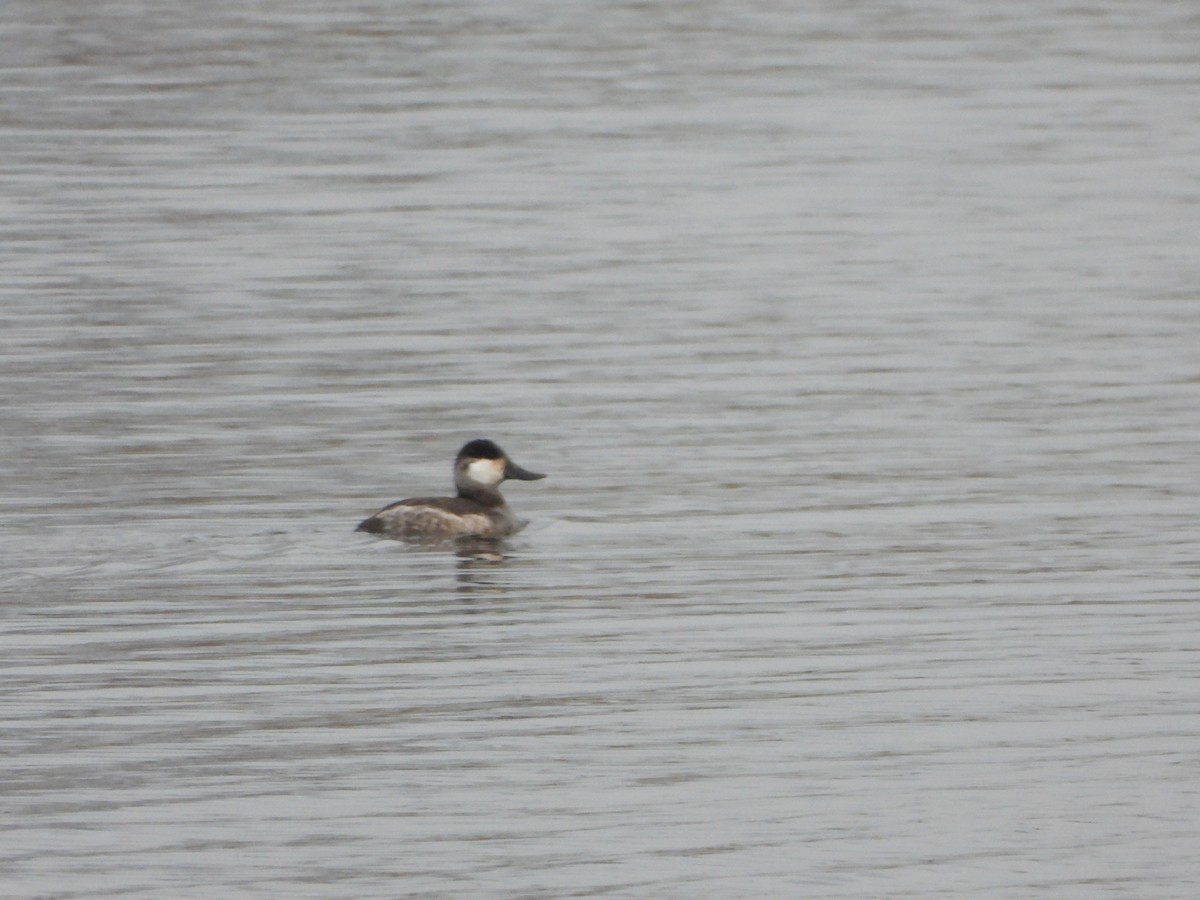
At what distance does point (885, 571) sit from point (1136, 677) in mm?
2257

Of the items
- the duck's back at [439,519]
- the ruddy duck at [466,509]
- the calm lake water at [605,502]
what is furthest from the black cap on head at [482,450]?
the calm lake water at [605,502]

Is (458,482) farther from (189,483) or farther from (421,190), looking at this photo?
(421,190)

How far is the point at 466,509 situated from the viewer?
44.7ft

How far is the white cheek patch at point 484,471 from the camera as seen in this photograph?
46.4 feet

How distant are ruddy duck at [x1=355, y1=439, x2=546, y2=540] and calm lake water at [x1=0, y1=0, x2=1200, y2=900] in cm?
13

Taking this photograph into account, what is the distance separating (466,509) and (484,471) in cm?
58

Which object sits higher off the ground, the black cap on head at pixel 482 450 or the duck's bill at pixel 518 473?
the black cap on head at pixel 482 450

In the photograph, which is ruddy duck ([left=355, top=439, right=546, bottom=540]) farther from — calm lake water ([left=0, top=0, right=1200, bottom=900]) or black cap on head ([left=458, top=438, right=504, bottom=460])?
calm lake water ([left=0, top=0, right=1200, bottom=900])

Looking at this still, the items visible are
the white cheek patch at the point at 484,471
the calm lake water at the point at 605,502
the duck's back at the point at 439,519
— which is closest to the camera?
the calm lake water at the point at 605,502

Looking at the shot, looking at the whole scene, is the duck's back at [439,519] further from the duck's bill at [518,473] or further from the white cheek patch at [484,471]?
the duck's bill at [518,473]

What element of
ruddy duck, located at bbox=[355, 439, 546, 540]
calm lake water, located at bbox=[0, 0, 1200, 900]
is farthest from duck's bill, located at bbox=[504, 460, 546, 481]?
calm lake water, located at bbox=[0, 0, 1200, 900]

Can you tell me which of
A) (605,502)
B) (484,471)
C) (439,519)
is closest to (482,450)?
(484,471)

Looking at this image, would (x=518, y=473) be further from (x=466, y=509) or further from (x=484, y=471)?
(x=466, y=509)

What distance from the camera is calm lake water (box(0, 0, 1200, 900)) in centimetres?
832
